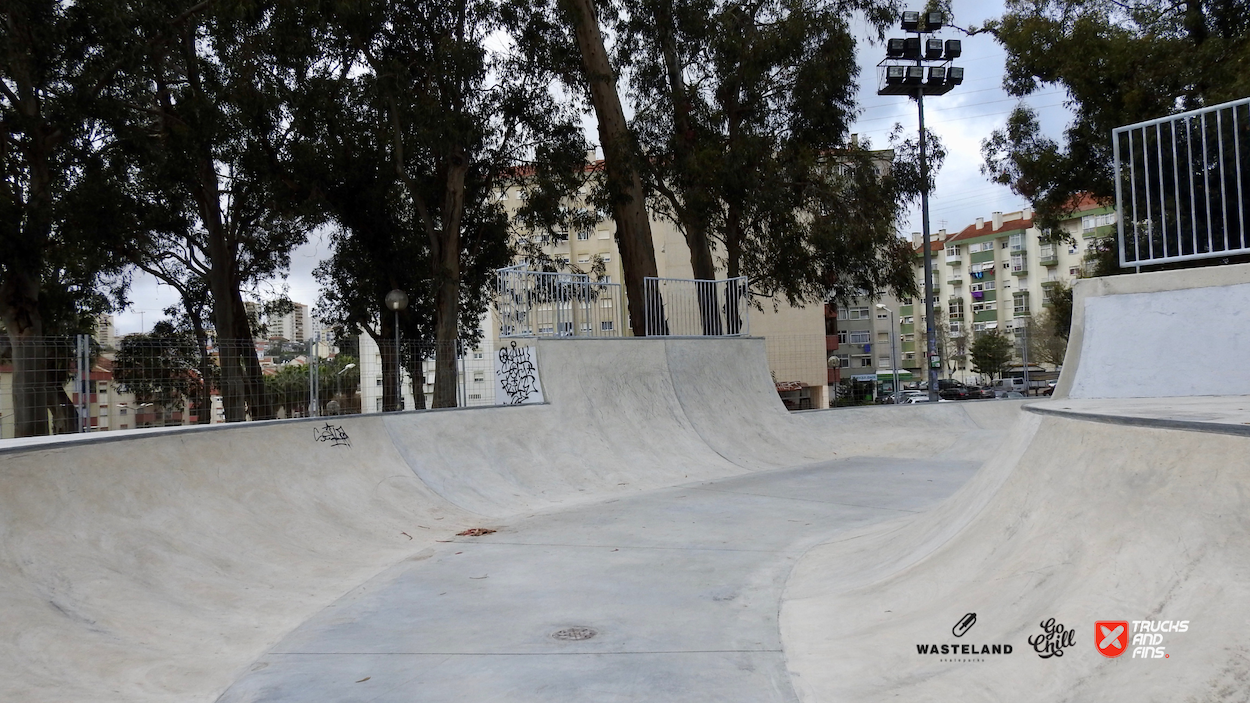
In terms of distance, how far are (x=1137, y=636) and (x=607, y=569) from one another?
158 inches

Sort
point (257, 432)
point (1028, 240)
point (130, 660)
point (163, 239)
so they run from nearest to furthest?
point (130, 660), point (257, 432), point (163, 239), point (1028, 240)

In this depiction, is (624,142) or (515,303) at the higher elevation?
(624,142)

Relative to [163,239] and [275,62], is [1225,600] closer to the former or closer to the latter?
[275,62]

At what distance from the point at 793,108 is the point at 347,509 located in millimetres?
16264

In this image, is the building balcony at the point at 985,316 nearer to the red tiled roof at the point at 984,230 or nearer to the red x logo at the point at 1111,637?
the red tiled roof at the point at 984,230

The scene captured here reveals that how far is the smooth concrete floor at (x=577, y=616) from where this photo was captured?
3879 millimetres

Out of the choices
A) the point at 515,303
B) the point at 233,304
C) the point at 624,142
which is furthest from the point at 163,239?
the point at 515,303

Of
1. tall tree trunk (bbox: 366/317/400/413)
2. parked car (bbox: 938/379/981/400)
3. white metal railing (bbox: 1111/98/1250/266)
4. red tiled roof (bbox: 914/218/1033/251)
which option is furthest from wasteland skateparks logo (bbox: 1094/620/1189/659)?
red tiled roof (bbox: 914/218/1033/251)

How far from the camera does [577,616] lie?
16.4 feet

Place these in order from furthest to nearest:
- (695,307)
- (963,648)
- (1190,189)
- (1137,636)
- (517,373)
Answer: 1. (695,307)
2. (517,373)
3. (1190,189)
4. (963,648)
5. (1137,636)

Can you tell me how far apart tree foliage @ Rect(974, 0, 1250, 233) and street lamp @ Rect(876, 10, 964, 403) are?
162cm

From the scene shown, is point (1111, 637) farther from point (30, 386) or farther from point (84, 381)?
point (84, 381)

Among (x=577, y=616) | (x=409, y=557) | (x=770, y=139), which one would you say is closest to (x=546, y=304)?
(x=409, y=557)

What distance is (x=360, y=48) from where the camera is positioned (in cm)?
1872
